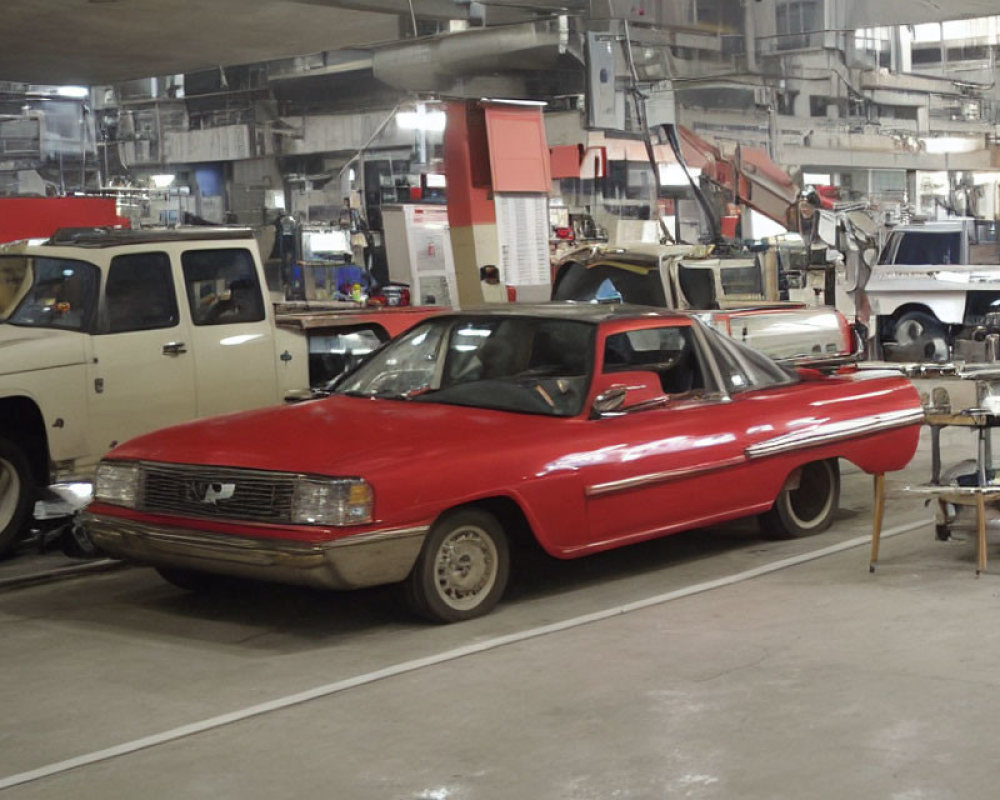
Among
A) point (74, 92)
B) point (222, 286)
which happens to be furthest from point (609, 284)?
point (74, 92)

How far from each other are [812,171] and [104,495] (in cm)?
2375

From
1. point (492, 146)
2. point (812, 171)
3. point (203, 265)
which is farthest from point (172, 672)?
point (812, 171)

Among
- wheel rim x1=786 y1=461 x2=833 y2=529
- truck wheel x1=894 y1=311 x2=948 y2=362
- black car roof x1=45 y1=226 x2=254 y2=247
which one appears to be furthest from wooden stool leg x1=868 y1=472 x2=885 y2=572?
truck wheel x1=894 y1=311 x2=948 y2=362

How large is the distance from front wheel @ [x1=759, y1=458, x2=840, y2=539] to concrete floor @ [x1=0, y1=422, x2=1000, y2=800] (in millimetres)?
535

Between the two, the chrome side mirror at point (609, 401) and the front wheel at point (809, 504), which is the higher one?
the chrome side mirror at point (609, 401)

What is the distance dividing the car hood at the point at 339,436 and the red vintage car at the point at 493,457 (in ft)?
0.05

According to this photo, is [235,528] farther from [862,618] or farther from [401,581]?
Answer: [862,618]

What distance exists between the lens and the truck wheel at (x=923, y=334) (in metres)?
19.8

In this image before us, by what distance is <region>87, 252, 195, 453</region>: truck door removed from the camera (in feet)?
29.8

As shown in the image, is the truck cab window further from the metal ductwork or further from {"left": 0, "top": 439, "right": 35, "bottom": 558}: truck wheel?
the metal ductwork

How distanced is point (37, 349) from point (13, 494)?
0.86 meters

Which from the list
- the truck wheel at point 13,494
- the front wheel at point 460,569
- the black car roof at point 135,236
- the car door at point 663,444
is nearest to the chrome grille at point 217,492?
the front wheel at point 460,569

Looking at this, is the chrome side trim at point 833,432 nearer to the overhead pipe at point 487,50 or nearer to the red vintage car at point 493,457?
the red vintage car at point 493,457

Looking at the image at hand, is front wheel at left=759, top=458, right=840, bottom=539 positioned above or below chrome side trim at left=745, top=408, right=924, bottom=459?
below
